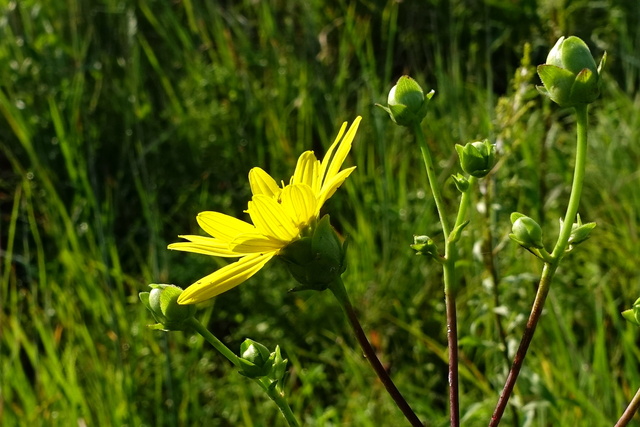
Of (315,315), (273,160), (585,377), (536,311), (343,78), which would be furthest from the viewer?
(343,78)

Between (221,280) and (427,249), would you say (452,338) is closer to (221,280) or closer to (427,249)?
(427,249)

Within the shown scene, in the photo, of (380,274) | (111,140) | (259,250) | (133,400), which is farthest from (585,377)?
(111,140)

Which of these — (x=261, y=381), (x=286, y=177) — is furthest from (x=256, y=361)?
(x=286, y=177)

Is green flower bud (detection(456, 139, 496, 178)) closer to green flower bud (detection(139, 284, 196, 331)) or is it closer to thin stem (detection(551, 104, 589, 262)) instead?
thin stem (detection(551, 104, 589, 262))

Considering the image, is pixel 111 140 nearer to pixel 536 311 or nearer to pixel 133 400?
pixel 133 400

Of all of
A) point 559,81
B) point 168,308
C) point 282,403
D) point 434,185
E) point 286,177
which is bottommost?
point 286,177

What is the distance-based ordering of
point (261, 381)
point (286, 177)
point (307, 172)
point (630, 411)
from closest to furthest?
point (630, 411), point (261, 381), point (307, 172), point (286, 177)
